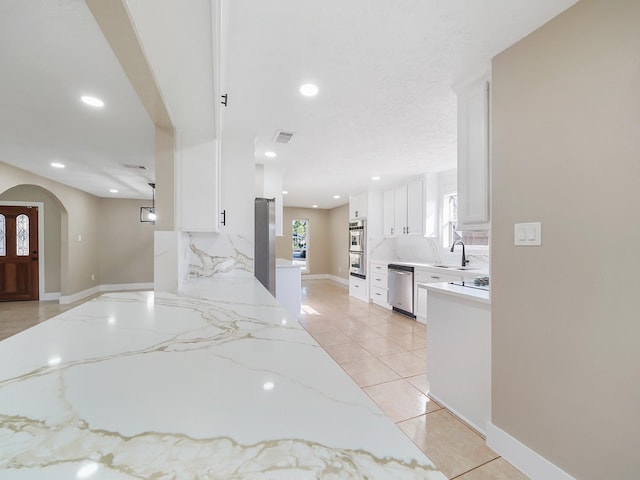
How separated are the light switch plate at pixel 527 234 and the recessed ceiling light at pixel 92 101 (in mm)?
2925

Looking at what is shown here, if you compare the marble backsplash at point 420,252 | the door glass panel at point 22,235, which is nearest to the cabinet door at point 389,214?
the marble backsplash at point 420,252

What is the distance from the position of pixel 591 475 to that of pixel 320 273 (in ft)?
25.9

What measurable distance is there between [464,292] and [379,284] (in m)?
3.51

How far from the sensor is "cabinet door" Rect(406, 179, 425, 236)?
4624 millimetres

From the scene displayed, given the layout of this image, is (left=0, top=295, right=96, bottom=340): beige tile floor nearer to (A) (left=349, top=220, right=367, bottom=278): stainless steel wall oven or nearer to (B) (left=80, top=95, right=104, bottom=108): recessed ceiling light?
(B) (left=80, top=95, right=104, bottom=108): recessed ceiling light

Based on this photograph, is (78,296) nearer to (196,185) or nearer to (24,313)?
(24,313)

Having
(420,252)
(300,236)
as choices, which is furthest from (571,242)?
(300,236)

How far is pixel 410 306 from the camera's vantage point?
446 centimetres

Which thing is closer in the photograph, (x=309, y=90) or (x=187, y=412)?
(x=187, y=412)

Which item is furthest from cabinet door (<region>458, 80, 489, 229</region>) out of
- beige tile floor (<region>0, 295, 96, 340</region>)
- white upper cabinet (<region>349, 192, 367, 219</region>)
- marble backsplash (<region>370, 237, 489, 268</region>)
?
beige tile floor (<region>0, 295, 96, 340</region>)

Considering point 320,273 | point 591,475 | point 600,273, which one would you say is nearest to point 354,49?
point 600,273

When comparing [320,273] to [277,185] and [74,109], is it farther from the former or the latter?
[74,109]

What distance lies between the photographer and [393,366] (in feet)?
9.11

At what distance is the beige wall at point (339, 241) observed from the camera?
8.04 m
